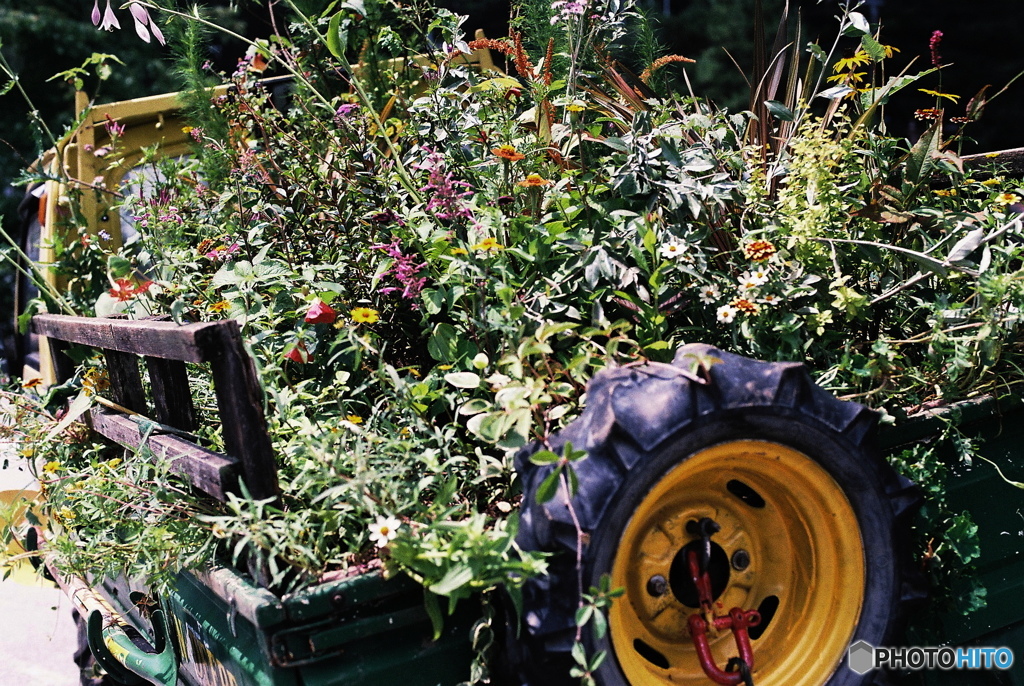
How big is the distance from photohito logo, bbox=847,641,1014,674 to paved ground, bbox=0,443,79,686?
3122mm

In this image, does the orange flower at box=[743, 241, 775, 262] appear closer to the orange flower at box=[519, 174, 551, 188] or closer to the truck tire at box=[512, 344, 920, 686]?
the truck tire at box=[512, 344, 920, 686]

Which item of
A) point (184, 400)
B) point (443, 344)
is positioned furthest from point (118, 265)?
point (443, 344)

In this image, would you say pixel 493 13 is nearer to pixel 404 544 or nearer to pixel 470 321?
pixel 470 321

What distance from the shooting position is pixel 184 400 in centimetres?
213

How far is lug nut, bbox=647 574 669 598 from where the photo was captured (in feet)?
6.17

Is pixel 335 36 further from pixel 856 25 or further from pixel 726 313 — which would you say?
pixel 856 25

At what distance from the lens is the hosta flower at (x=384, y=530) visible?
161 centimetres

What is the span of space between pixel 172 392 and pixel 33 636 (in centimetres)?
316

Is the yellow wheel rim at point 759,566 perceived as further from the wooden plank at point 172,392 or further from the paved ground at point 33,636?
the paved ground at point 33,636

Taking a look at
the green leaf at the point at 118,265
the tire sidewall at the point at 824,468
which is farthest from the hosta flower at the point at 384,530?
the green leaf at the point at 118,265

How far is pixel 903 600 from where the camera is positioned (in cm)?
182

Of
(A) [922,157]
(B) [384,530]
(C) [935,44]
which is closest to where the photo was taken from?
(B) [384,530]

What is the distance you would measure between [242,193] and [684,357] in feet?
5.57

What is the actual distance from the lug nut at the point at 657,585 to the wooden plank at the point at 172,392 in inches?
44.2
